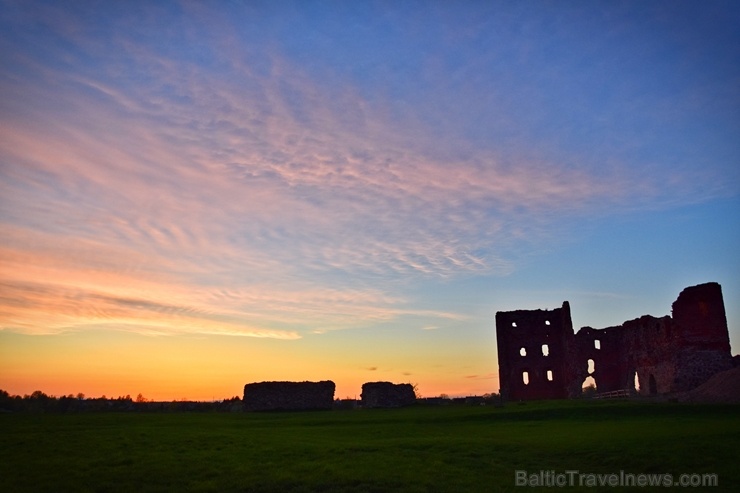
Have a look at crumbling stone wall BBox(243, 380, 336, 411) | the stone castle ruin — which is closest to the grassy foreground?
the stone castle ruin

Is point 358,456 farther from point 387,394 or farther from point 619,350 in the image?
point 619,350

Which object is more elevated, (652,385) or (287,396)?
(652,385)

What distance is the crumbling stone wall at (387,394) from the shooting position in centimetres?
5138

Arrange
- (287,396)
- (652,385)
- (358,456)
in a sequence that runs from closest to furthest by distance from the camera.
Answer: (358,456) < (652,385) < (287,396)

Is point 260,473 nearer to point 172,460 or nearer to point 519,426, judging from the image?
point 172,460

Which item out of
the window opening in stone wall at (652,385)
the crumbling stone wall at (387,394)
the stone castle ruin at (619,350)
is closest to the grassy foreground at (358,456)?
the stone castle ruin at (619,350)

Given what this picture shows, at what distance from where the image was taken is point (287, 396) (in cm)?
5022

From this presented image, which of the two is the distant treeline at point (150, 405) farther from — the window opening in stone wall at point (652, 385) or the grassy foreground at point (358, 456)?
the grassy foreground at point (358, 456)

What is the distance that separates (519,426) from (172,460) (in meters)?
15.7

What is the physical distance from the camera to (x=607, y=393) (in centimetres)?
4956

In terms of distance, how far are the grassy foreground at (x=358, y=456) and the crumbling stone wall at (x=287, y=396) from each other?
2455cm

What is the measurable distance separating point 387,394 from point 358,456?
3507 centimetres

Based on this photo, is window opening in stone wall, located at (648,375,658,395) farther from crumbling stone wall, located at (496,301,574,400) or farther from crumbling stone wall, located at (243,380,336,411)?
crumbling stone wall, located at (243,380,336,411)

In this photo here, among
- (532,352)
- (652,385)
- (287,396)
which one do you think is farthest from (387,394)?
(652,385)
